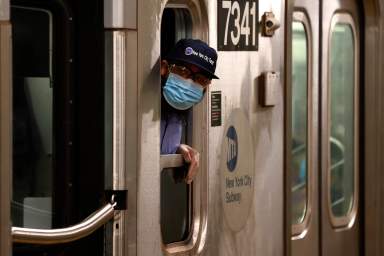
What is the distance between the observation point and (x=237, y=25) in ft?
14.1

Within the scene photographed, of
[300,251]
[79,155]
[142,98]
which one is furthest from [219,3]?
[300,251]

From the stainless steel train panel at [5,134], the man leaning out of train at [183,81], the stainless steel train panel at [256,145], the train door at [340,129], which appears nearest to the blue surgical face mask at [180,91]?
the man leaning out of train at [183,81]

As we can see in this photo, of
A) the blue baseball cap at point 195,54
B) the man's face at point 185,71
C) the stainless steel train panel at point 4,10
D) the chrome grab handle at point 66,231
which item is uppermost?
the stainless steel train panel at point 4,10

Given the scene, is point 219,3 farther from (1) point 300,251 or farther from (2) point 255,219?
(1) point 300,251

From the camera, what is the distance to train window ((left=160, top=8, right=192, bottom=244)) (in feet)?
12.9

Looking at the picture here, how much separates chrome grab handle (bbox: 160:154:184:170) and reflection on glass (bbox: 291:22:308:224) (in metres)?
1.30

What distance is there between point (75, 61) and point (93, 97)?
14 centimetres

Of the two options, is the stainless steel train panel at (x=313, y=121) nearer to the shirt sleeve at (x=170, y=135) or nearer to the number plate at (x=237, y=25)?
the number plate at (x=237, y=25)

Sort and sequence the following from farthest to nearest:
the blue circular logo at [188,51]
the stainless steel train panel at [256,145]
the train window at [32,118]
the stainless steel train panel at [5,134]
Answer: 1. the stainless steel train panel at [256,145]
2. the blue circular logo at [188,51]
3. the train window at [32,118]
4. the stainless steel train panel at [5,134]

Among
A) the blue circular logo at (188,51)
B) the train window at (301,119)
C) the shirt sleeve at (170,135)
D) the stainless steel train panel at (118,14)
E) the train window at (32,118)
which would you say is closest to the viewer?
the train window at (32,118)

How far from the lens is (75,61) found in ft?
11.8

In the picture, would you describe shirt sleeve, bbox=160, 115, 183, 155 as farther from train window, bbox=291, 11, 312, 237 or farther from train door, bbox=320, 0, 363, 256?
train door, bbox=320, 0, 363, 256

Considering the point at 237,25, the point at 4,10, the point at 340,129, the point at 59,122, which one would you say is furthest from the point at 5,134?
the point at 340,129

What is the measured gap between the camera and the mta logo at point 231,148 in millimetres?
4230
